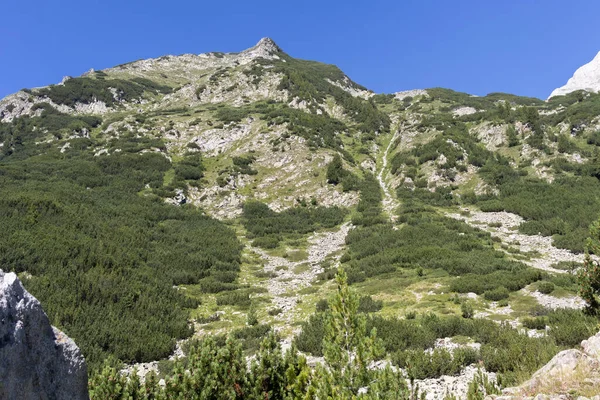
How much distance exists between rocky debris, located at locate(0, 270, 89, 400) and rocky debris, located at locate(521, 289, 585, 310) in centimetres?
1421

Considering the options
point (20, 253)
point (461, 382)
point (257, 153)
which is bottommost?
point (461, 382)

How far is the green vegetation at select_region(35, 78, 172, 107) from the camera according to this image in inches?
2901

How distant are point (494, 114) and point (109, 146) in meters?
56.3

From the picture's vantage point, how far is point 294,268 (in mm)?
22578

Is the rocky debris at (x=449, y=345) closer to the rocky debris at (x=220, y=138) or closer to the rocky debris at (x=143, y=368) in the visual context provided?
the rocky debris at (x=143, y=368)

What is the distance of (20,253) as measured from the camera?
15.8 m

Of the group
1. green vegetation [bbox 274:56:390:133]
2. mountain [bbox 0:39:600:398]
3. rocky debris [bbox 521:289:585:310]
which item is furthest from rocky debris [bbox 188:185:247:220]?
green vegetation [bbox 274:56:390:133]

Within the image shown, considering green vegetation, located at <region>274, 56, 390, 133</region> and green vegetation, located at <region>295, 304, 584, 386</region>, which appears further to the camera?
green vegetation, located at <region>274, 56, 390, 133</region>

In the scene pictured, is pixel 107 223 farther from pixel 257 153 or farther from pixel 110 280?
pixel 257 153

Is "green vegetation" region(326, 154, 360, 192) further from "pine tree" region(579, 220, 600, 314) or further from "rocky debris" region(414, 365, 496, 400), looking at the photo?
"rocky debris" region(414, 365, 496, 400)

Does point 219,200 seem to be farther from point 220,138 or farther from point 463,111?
point 463,111

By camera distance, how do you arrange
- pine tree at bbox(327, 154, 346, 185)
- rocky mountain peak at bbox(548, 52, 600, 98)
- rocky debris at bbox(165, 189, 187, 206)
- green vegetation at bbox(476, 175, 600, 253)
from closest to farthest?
green vegetation at bbox(476, 175, 600, 253) → rocky debris at bbox(165, 189, 187, 206) → pine tree at bbox(327, 154, 346, 185) → rocky mountain peak at bbox(548, 52, 600, 98)

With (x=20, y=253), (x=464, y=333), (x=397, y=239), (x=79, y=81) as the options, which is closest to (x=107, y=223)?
(x=20, y=253)

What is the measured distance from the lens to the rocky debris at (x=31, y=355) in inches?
166
